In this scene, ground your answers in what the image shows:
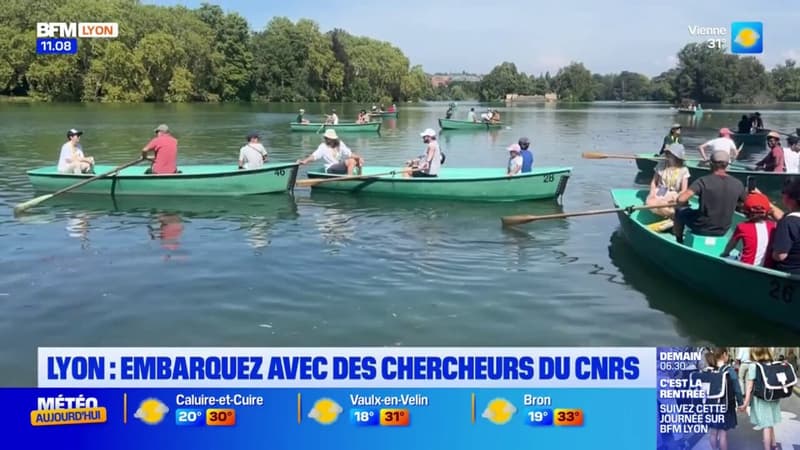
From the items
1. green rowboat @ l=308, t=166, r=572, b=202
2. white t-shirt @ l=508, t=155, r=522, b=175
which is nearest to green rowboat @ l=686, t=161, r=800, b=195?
green rowboat @ l=308, t=166, r=572, b=202

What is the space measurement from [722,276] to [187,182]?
32.6 feet

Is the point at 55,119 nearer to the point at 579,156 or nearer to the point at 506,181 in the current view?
the point at 579,156

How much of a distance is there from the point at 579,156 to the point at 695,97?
20.1 m

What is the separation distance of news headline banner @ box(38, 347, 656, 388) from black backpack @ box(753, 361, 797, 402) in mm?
730

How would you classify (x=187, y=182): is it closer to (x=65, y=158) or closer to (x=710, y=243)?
(x=65, y=158)

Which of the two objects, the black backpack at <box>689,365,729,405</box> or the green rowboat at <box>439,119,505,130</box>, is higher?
the green rowboat at <box>439,119,505,130</box>

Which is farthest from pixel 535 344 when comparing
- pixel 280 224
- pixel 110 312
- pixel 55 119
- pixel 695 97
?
pixel 695 97

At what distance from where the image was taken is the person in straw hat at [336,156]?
46.8ft

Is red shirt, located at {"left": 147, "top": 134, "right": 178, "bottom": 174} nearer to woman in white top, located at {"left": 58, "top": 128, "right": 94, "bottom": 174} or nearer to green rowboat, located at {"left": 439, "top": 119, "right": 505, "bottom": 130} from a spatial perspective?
woman in white top, located at {"left": 58, "top": 128, "right": 94, "bottom": 174}

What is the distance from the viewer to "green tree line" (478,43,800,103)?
28.7 metres

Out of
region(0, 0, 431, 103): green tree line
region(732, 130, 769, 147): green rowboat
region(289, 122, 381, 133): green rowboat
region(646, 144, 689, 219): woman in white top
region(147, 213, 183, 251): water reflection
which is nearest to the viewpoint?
region(646, 144, 689, 219): woman in white top

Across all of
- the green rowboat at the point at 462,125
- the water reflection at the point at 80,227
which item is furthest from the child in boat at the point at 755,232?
the green rowboat at the point at 462,125

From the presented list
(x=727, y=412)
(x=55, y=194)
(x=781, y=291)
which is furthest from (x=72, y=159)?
(x=727, y=412)

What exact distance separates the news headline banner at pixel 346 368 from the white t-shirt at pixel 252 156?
375 inches
